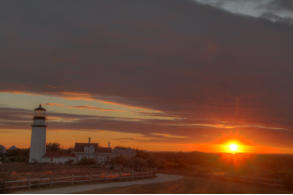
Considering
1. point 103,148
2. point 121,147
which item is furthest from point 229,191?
point 121,147

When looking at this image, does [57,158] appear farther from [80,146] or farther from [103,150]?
[103,150]


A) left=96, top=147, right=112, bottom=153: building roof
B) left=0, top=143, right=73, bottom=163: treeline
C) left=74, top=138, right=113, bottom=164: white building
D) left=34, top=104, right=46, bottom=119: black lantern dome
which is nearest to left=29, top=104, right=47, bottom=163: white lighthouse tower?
left=34, top=104, right=46, bottom=119: black lantern dome

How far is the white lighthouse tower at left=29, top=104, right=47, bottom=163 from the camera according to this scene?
51062 mm

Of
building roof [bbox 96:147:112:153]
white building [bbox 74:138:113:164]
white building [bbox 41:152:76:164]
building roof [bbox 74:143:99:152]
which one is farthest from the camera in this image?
building roof [bbox 96:147:112:153]

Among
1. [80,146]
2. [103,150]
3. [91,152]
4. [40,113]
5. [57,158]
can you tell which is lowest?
[57,158]

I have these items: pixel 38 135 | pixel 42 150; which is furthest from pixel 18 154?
pixel 38 135

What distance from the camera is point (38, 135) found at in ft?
169

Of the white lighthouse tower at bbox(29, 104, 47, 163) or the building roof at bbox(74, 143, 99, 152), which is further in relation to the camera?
the building roof at bbox(74, 143, 99, 152)

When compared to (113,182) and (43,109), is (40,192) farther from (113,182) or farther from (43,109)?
(43,109)

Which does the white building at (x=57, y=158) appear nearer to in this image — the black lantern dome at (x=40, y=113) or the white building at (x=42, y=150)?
the white building at (x=42, y=150)

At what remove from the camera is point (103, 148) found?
65500 millimetres

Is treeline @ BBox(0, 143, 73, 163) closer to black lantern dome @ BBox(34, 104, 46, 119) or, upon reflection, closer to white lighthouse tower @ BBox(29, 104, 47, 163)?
white lighthouse tower @ BBox(29, 104, 47, 163)

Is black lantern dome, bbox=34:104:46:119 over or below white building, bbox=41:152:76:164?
over

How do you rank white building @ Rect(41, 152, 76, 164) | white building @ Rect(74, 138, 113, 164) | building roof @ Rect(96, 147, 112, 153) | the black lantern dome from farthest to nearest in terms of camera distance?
building roof @ Rect(96, 147, 112, 153)
white building @ Rect(74, 138, 113, 164)
white building @ Rect(41, 152, 76, 164)
the black lantern dome
